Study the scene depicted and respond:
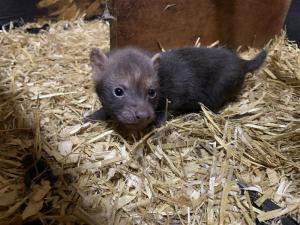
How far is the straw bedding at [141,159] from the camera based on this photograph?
2.39m

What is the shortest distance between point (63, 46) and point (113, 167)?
6.58ft

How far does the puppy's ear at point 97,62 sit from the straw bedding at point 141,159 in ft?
1.20

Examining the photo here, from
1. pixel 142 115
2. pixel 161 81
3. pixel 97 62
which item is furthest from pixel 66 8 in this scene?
pixel 142 115

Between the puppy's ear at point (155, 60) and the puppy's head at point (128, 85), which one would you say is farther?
the puppy's ear at point (155, 60)

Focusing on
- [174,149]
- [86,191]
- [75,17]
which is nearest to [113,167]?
[86,191]

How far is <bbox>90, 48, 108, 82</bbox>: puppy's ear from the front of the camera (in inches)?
118

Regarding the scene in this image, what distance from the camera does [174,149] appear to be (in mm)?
2869

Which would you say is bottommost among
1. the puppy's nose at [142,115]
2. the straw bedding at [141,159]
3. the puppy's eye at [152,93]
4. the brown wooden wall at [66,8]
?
the straw bedding at [141,159]

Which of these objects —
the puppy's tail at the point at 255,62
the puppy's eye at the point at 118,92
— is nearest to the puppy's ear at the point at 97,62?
the puppy's eye at the point at 118,92

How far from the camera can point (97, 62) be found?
9.94ft

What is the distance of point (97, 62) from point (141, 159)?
786 mm

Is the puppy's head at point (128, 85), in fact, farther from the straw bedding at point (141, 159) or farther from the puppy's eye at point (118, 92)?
the straw bedding at point (141, 159)

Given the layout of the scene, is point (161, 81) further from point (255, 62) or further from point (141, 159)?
point (255, 62)

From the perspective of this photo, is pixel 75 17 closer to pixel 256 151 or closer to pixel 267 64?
pixel 267 64
